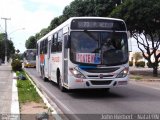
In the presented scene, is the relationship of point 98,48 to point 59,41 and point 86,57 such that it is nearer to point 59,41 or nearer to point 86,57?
point 86,57

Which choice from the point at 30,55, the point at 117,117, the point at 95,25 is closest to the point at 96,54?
the point at 95,25

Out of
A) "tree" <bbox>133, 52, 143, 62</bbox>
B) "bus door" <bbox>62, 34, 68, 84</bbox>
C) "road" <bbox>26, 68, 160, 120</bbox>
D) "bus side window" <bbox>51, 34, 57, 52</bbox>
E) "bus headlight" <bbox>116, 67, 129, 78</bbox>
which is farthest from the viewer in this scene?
"tree" <bbox>133, 52, 143, 62</bbox>

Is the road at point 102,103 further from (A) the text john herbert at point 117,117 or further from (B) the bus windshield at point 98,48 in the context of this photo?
(B) the bus windshield at point 98,48

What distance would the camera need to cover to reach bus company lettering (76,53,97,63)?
17031 millimetres

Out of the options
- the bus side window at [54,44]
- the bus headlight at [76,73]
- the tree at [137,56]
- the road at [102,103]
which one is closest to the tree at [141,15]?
the bus side window at [54,44]

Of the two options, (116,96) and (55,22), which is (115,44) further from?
(55,22)

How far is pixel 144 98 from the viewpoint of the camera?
1752 centimetres

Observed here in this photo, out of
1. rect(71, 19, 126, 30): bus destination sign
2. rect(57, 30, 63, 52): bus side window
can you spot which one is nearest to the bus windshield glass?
rect(57, 30, 63, 52): bus side window

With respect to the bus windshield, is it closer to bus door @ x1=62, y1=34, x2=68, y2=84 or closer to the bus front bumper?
the bus front bumper

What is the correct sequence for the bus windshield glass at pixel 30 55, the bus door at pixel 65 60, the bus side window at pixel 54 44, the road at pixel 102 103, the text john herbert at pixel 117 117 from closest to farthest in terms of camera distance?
the text john herbert at pixel 117 117, the road at pixel 102 103, the bus door at pixel 65 60, the bus side window at pixel 54 44, the bus windshield glass at pixel 30 55

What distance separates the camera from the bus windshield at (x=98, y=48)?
17094 millimetres

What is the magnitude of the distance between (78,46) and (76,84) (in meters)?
1.53

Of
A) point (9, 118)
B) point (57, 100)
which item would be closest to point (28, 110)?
point (9, 118)

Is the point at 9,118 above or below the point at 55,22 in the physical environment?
below
